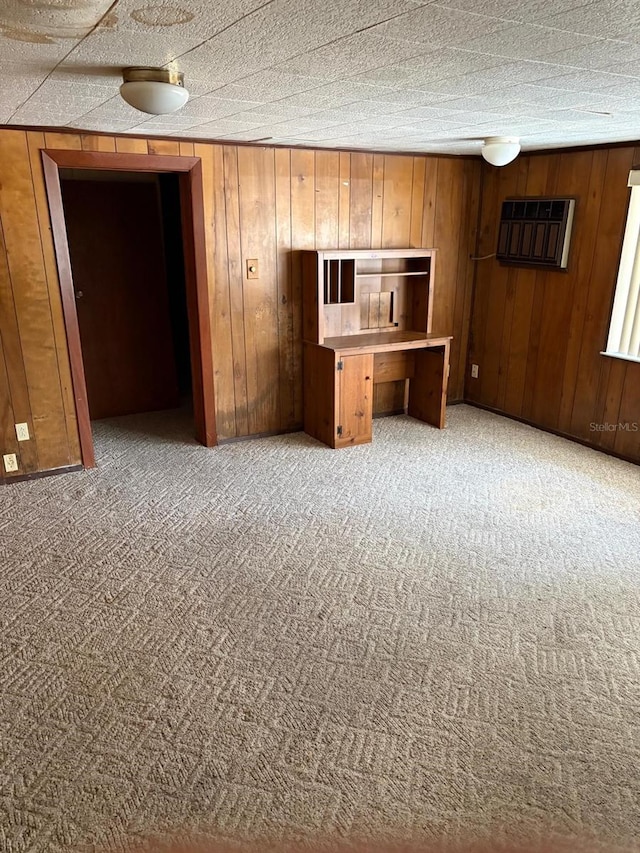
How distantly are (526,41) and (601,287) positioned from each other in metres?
2.80

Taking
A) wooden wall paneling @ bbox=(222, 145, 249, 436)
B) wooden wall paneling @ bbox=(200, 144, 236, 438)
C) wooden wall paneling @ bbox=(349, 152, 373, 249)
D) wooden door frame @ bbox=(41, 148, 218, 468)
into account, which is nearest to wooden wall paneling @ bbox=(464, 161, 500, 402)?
wooden wall paneling @ bbox=(349, 152, 373, 249)

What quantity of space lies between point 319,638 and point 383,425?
270 centimetres

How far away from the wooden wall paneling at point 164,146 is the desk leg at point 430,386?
2.32m

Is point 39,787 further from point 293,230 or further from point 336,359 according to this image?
point 293,230

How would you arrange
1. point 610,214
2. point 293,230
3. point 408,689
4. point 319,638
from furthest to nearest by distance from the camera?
point 293,230 < point 610,214 < point 319,638 < point 408,689

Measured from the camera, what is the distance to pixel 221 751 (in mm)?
1872

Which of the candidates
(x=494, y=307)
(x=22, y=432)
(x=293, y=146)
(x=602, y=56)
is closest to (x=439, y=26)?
(x=602, y=56)

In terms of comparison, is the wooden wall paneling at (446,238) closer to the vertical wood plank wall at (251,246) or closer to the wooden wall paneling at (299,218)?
the vertical wood plank wall at (251,246)

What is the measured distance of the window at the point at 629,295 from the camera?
387 cm

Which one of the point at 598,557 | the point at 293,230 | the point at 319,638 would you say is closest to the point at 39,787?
the point at 319,638

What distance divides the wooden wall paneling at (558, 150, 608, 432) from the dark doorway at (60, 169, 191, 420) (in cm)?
316

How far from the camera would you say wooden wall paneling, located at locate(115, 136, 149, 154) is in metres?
3.60

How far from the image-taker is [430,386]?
487 cm

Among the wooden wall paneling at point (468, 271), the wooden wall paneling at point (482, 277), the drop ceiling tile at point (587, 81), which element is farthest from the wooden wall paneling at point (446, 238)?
the drop ceiling tile at point (587, 81)
